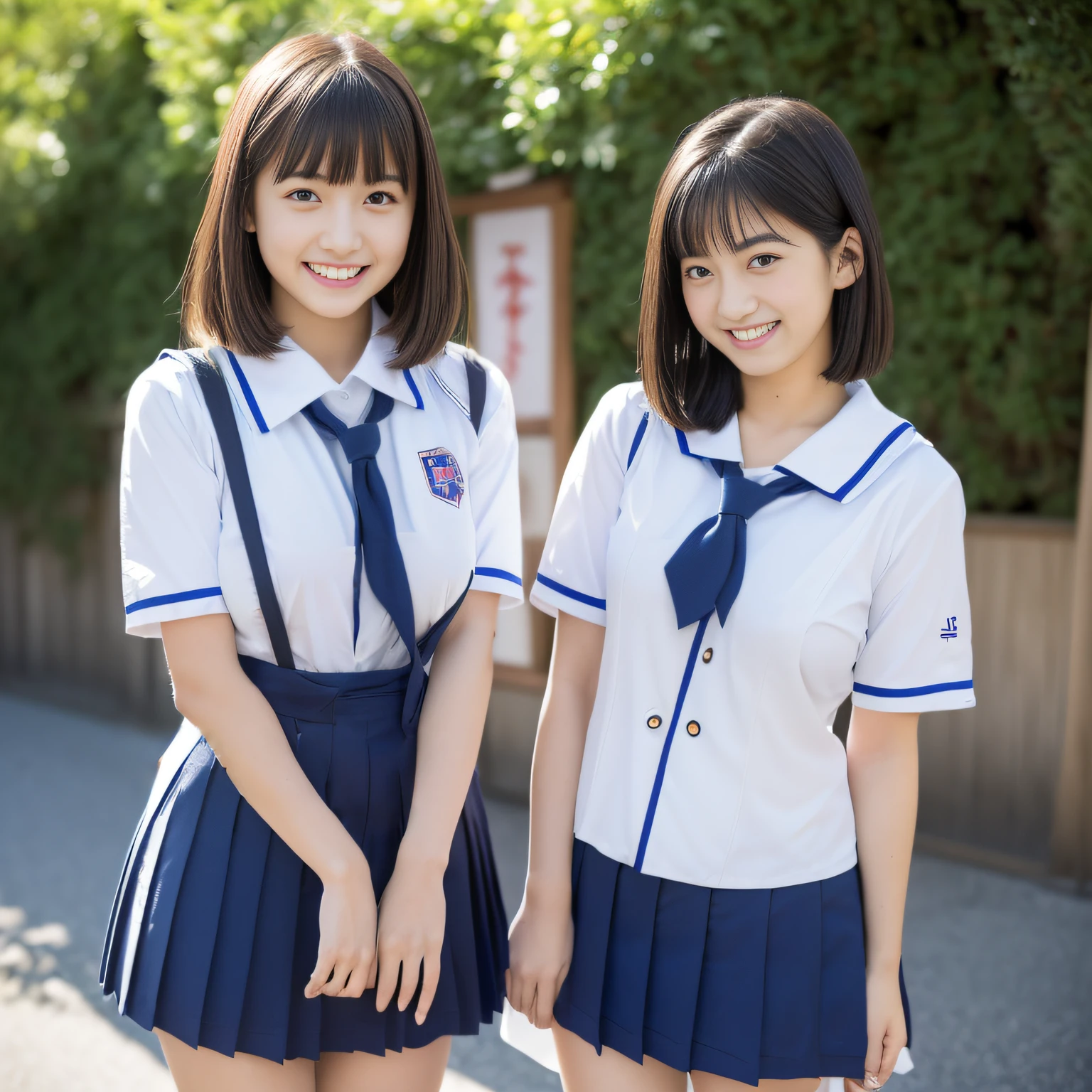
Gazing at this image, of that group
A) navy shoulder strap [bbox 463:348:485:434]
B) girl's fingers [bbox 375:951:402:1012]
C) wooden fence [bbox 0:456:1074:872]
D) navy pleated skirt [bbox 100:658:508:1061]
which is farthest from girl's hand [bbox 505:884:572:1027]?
wooden fence [bbox 0:456:1074:872]

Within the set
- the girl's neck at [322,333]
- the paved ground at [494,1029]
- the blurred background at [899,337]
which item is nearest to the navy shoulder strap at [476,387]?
the girl's neck at [322,333]

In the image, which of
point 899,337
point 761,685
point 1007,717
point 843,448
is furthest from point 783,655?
point 1007,717

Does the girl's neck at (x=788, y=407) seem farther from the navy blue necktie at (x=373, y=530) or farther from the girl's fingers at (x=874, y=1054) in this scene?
the girl's fingers at (x=874, y=1054)

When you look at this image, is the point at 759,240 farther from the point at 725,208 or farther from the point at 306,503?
the point at 306,503

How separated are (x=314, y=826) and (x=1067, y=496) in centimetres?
328

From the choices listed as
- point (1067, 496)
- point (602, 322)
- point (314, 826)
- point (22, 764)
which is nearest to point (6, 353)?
point (22, 764)

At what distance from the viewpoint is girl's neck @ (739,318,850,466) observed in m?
1.70

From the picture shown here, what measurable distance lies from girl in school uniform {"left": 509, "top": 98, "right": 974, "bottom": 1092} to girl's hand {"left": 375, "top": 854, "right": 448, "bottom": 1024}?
6.6 inches

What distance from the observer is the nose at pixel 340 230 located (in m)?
1.56

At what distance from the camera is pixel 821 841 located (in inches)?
63.7

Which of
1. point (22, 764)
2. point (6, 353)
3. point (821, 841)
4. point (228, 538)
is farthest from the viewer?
point (6, 353)

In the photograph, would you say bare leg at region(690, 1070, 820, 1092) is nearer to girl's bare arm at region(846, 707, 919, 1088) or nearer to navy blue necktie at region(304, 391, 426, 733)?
girl's bare arm at region(846, 707, 919, 1088)

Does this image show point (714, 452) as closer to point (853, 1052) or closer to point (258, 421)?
point (258, 421)

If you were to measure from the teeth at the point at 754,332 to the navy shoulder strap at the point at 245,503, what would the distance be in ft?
2.24
